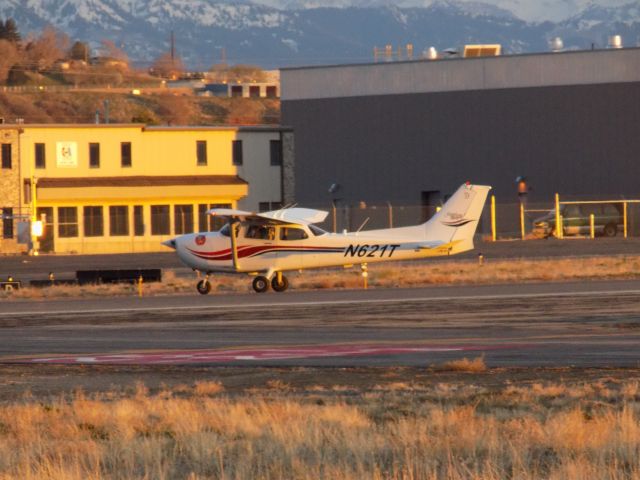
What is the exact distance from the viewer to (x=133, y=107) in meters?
151

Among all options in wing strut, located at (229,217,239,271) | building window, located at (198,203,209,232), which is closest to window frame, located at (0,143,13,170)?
building window, located at (198,203,209,232)

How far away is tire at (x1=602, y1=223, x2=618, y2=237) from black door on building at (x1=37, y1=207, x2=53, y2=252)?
27.9 meters

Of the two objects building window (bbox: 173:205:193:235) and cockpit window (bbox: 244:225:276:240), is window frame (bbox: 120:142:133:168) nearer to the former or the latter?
building window (bbox: 173:205:193:235)

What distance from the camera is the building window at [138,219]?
73.7m

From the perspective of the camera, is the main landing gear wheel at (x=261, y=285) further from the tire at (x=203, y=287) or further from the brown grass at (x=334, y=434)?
the brown grass at (x=334, y=434)

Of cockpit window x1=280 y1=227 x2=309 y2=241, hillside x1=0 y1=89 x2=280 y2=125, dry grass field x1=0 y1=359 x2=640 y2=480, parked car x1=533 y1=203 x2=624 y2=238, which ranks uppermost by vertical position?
hillside x1=0 y1=89 x2=280 y2=125

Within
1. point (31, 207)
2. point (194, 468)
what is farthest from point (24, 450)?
point (31, 207)

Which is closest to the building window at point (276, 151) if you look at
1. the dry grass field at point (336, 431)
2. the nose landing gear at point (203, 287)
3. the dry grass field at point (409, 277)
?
the dry grass field at point (409, 277)

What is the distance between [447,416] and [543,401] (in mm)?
2072

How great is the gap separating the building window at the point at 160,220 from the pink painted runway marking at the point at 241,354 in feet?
168

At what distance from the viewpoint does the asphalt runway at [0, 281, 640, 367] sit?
69.8ft

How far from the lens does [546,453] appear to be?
11.4m

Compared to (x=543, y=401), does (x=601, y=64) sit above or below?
above

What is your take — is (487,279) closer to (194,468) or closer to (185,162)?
(194,468)
